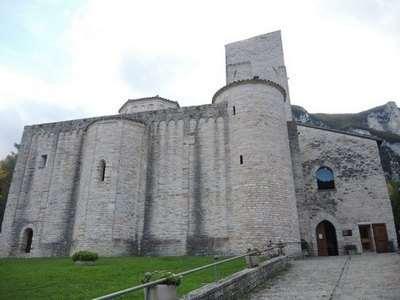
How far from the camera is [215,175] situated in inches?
756

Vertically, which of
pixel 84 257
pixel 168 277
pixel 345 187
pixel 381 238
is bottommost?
pixel 168 277

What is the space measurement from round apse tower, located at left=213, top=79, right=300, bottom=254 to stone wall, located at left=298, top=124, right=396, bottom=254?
3102 mm

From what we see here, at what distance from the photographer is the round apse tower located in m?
16.7

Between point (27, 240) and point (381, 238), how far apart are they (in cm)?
2266

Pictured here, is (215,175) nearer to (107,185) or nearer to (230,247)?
(230,247)

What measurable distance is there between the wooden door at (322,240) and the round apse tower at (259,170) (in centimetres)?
355

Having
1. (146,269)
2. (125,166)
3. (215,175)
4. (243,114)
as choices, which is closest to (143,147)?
(125,166)

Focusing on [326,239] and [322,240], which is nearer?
[322,240]

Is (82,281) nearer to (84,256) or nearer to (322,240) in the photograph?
(84,256)

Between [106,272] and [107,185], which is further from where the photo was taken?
[107,185]

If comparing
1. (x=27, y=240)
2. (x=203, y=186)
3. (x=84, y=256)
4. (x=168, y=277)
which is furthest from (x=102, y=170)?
(x=168, y=277)

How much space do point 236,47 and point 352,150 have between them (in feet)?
54.8

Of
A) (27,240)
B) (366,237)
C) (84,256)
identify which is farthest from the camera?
(27,240)

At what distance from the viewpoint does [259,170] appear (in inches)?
695
